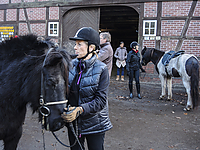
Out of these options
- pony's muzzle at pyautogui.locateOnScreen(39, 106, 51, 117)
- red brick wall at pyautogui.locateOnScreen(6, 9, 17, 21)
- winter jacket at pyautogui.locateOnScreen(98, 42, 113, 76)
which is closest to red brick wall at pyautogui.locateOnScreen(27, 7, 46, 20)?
red brick wall at pyautogui.locateOnScreen(6, 9, 17, 21)

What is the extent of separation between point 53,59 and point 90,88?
0.52 metres

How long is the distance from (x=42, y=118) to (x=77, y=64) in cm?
68

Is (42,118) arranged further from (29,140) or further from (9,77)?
(29,140)

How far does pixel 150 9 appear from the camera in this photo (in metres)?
8.55

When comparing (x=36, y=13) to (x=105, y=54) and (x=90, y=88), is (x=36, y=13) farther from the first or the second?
(x=90, y=88)

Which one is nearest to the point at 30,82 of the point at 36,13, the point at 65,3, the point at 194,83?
the point at 194,83

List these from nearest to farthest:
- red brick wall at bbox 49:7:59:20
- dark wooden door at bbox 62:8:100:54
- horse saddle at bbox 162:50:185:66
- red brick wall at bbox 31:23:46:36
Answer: horse saddle at bbox 162:50:185:66 < dark wooden door at bbox 62:8:100:54 < red brick wall at bbox 49:7:59:20 < red brick wall at bbox 31:23:46:36

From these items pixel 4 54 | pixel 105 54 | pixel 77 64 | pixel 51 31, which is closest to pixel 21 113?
pixel 4 54

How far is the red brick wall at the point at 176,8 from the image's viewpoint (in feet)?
26.9

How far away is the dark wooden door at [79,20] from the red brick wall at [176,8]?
352 centimetres

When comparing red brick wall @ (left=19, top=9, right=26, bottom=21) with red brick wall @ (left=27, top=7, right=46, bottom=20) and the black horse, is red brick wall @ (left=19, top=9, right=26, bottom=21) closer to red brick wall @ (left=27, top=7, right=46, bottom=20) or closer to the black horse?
red brick wall @ (left=27, top=7, right=46, bottom=20)

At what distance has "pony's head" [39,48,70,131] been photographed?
1.43 m

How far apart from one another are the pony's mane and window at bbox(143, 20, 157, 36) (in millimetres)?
7726

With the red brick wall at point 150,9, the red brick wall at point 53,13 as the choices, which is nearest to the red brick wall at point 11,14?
the red brick wall at point 53,13
